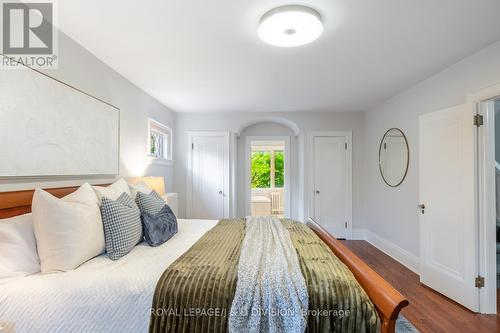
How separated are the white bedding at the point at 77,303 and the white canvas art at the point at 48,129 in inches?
30.1

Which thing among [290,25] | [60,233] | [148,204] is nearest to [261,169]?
[148,204]

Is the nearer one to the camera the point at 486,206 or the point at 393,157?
the point at 486,206

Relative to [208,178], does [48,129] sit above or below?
above

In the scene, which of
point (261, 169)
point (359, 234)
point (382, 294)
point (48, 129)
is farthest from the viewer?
point (261, 169)

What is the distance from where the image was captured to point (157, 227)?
1896 mm

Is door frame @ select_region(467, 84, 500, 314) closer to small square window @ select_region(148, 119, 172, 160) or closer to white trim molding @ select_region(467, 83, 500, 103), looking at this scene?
white trim molding @ select_region(467, 83, 500, 103)

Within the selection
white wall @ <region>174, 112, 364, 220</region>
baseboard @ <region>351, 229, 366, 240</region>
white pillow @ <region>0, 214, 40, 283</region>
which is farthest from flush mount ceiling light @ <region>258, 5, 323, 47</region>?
baseboard @ <region>351, 229, 366, 240</region>

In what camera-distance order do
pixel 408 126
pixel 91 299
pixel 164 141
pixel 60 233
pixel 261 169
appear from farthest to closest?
1. pixel 261 169
2. pixel 164 141
3. pixel 408 126
4. pixel 60 233
5. pixel 91 299

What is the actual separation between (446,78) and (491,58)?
512 millimetres

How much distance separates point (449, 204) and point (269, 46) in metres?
2.35

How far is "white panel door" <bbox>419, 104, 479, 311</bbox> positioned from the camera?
2271mm

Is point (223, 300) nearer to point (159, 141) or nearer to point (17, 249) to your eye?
point (17, 249)

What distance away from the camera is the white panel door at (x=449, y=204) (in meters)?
2.27

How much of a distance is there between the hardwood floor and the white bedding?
7.21 ft
